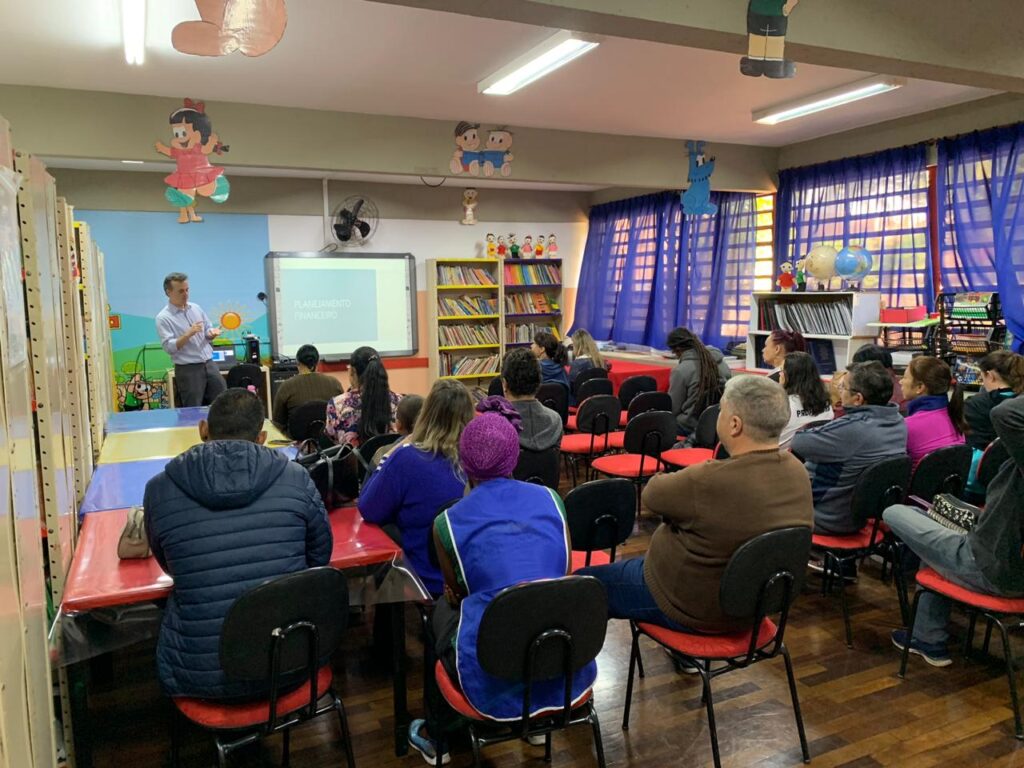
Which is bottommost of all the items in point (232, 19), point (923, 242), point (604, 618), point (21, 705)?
point (604, 618)

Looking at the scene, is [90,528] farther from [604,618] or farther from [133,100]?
[133,100]

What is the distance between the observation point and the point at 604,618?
1821 mm

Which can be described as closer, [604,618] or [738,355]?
[604,618]

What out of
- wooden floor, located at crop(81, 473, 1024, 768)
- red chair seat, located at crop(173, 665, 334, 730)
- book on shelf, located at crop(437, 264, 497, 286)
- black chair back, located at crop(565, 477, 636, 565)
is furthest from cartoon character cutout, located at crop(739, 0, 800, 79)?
book on shelf, located at crop(437, 264, 497, 286)

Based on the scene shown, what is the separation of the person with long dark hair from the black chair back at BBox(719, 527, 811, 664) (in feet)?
6.69

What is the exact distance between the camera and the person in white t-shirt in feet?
12.6

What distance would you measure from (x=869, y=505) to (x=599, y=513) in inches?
47.1

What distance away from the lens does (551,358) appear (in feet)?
19.8

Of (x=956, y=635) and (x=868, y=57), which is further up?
(x=868, y=57)

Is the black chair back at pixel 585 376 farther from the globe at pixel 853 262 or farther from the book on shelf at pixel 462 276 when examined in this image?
the book on shelf at pixel 462 276

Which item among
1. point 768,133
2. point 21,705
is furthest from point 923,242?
point 21,705

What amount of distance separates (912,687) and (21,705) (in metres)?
2.86

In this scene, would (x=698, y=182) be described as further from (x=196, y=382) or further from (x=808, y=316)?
(x=196, y=382)

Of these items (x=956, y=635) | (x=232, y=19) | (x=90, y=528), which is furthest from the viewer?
(x=956, y=635)
